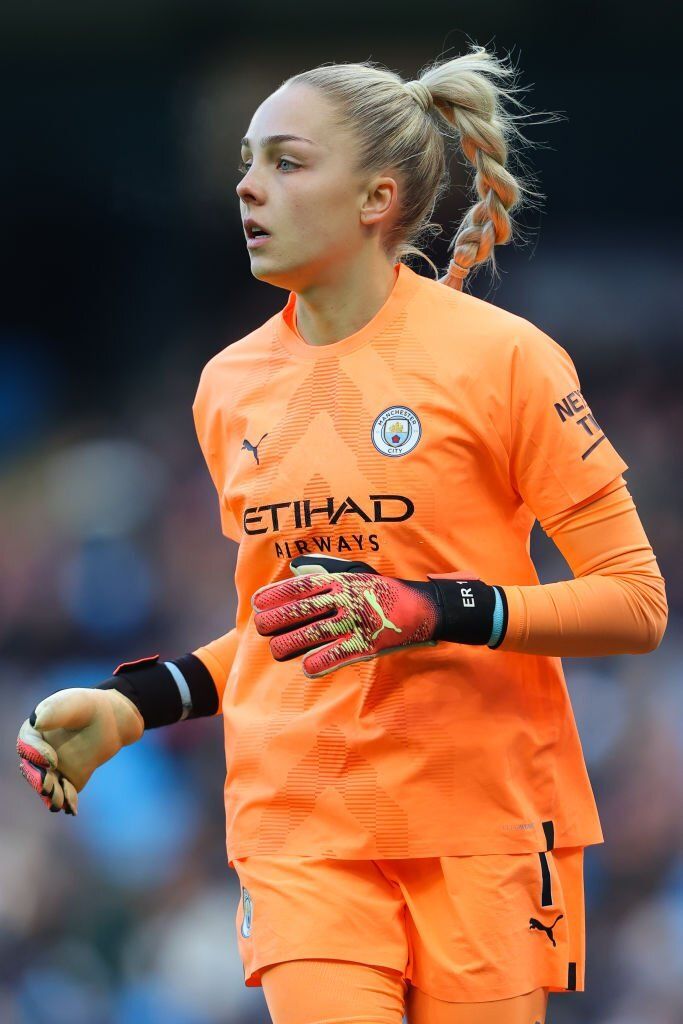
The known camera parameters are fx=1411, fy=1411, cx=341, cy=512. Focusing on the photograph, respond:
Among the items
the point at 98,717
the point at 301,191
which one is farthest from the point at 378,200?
the point at 98,717

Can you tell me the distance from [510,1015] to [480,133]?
1419 millimetres

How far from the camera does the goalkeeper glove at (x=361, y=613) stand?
6.20 ft

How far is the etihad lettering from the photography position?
2072mm

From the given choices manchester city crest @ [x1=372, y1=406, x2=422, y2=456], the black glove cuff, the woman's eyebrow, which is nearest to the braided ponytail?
the woman's eyebrow

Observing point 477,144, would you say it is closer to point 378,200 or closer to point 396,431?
point 378,200

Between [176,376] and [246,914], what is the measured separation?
2926mm

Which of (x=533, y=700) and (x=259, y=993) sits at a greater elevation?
(x=533, y=700)

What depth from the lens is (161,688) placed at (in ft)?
7.82

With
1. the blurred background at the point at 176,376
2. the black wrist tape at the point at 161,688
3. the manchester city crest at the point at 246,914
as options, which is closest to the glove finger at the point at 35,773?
the black wrist tape at the point at 161,688

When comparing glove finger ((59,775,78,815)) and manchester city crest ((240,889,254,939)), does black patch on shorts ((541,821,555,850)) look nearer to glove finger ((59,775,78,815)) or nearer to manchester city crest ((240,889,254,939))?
manchester city crest ((240,889,254,939))

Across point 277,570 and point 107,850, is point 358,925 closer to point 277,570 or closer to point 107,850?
point 277,570

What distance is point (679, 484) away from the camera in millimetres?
4559

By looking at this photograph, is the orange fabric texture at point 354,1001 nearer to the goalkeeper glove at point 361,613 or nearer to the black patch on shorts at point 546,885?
the black patch on shorts at point 546,885

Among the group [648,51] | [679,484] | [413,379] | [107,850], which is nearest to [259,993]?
Answer: [107,850]
